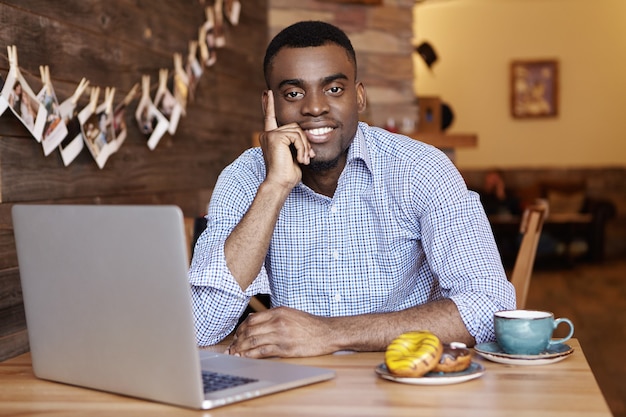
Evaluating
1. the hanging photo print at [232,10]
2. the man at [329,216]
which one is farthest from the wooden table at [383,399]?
the hanging photo print at [232,10]

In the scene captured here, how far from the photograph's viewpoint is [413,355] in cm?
109

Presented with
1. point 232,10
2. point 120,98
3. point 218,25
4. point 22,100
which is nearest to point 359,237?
point 22,100

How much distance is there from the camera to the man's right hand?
161 cm

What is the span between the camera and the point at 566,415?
3.04ft

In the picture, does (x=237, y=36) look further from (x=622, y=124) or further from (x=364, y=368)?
(x=622, y=124)

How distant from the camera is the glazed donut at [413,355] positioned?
1075 millimetres

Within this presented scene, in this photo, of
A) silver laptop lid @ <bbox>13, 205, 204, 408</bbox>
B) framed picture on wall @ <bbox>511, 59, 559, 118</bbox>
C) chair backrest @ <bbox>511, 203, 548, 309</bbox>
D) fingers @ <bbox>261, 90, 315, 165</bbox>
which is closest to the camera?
silver laptop lid @ <bbox>13, 205, 204, 408</bbox>

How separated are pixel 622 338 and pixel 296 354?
13.3ft

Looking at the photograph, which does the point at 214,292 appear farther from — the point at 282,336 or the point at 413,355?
the point at 413,355

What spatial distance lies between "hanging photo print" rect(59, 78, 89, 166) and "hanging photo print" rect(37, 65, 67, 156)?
43 millimetres

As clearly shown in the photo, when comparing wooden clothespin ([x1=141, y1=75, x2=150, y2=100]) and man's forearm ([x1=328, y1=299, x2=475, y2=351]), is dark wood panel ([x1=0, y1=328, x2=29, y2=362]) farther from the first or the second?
man's forearm ([x1=328, y1=299, x2=475, y2=351])

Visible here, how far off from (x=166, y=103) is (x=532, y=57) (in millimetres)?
7088

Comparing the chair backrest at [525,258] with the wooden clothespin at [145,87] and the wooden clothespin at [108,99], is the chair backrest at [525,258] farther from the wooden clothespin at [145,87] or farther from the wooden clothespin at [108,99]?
the wooden clothespin at [145,87]

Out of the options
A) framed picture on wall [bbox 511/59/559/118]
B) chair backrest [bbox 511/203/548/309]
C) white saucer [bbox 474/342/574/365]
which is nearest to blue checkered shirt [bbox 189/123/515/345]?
white saucer [bbox 474/342/574/365]
